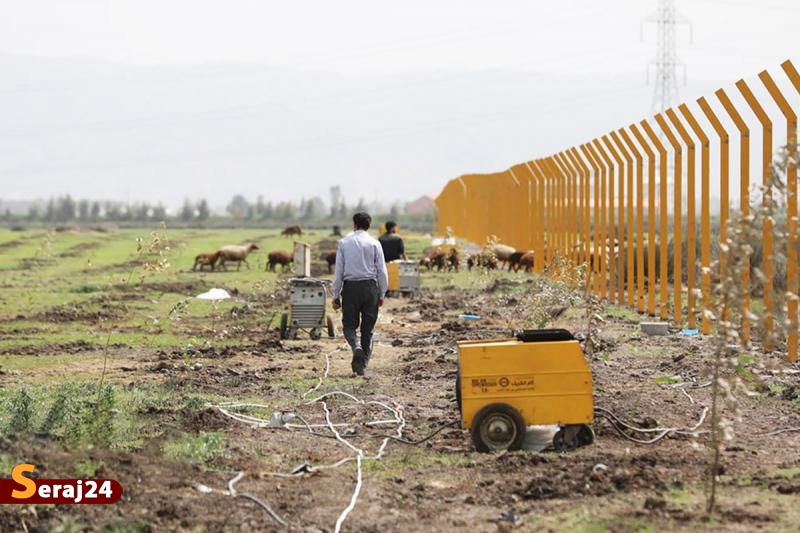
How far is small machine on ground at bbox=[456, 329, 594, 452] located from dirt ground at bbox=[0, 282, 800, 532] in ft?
0.69

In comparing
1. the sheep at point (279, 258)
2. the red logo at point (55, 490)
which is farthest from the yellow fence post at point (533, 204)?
the red logo at point (55, 490)

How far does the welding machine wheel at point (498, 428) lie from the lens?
8055mm

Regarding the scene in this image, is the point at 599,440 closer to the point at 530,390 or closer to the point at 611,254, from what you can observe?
the point at 530,390

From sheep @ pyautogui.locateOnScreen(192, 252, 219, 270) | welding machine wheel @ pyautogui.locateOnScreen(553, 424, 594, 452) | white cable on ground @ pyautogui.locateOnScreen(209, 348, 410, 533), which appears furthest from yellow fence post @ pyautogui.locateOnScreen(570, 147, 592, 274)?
welding machine wheel @ pyautogui.locateOnScreen(553, 424, 594, 452)

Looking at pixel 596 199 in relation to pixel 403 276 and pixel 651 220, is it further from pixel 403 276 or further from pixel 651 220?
pixel 403 276

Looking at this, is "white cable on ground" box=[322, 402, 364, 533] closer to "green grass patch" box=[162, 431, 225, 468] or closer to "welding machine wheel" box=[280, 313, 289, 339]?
"green grass patch" box=[162, 431, 225, 468]

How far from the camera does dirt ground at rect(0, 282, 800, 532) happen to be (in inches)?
248

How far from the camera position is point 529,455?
779 centimetres

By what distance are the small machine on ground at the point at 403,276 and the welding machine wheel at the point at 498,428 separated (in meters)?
13.5

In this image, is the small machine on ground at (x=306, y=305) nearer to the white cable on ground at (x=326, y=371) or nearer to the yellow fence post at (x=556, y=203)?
the white cable on ground at (x=326, y=371)

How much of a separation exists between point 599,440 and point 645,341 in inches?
239

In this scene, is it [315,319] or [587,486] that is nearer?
[587,486]

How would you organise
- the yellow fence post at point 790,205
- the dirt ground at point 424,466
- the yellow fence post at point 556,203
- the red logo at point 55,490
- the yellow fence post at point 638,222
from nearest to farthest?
the dirt ground at point 424,466 < the red logo at point 55,490 < the yellow fence post at point 790,205 < the yellow fence post at point 638,222 < the yellow fence post at point 556,203

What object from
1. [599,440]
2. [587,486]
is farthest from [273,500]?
[599,440]
